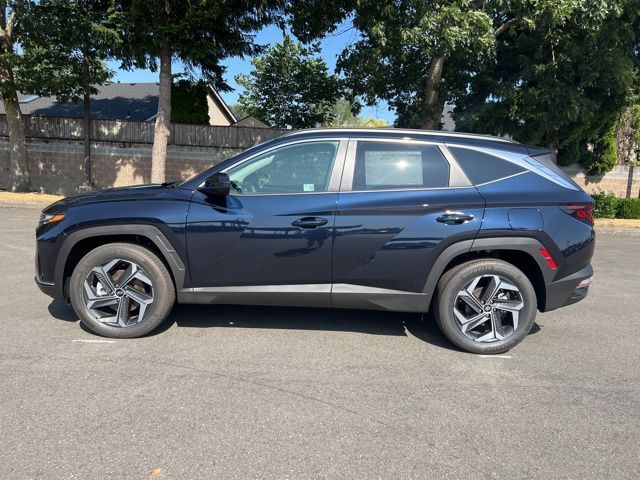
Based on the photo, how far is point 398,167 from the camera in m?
3.78

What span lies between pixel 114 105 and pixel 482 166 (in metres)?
23.1

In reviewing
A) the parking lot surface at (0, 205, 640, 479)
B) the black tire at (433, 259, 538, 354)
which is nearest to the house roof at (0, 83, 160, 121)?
the parking lot surface at (0, 205, 640, 479)

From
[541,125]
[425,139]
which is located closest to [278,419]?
[425,139]

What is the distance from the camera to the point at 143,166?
51.9 feet

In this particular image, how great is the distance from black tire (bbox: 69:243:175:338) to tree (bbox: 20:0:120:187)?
10.8 metres

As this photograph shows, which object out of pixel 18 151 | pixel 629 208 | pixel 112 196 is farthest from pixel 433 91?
pixel 18 151

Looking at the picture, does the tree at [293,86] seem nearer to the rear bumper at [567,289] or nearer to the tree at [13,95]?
the tree at [13,95]

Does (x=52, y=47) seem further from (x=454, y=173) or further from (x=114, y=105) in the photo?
(x=454, y=173)

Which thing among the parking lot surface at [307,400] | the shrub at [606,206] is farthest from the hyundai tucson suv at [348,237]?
the shrub at [606,206]

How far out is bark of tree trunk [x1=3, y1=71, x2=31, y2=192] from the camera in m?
14.8

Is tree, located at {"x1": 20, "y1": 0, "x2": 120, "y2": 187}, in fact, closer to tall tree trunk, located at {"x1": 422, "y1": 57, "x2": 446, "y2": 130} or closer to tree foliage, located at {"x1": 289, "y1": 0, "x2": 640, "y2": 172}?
tree foliage, located at {"x1": 289, "y1": 0, "x2": 640, "y2": 172}

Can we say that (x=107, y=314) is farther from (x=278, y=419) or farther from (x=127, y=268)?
(x=278, y=419)

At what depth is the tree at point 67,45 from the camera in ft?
40.4

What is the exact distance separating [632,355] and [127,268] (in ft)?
14.4
